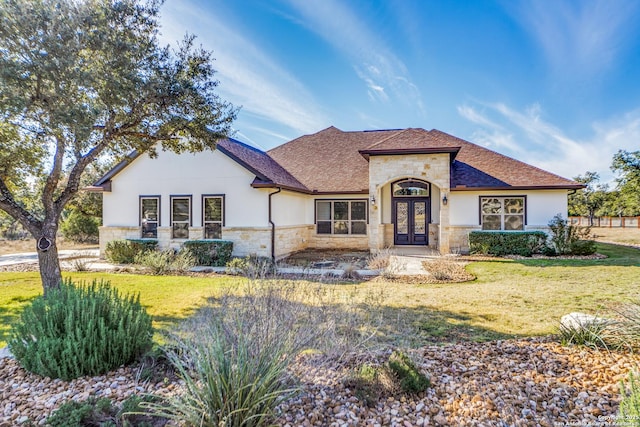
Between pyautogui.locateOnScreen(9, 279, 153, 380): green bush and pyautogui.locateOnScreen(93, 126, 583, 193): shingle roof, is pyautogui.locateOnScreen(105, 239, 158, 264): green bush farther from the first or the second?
pyautogui.locateOnScreen(9, 279, 153, 380): green bush

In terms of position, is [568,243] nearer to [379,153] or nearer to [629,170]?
[379,153]

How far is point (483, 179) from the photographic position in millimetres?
15242

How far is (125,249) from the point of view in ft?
44.7

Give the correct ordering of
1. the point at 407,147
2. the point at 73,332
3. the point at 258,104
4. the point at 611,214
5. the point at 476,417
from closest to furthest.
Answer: the point at 476,417 < the point at 73,332 < the point at 407,147 < the point at 258,104 < the point at 611,214

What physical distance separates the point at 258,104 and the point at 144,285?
11.1 m

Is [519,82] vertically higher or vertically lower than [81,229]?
higher

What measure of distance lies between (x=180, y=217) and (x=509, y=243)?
14.2 meters

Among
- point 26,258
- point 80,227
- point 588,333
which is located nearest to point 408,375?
point 588,333

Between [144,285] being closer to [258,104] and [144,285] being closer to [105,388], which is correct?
[105,388]

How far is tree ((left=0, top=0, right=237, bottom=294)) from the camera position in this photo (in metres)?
6.45

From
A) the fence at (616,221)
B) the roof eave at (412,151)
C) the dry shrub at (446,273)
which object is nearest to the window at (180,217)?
the roof eave at (412,151)

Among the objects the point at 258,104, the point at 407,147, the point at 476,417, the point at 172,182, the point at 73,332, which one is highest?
the point at 258,104

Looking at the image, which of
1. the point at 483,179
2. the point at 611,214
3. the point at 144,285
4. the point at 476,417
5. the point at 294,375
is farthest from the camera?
the point at 611,214

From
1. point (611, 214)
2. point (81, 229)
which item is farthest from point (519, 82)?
point (611, 214)
